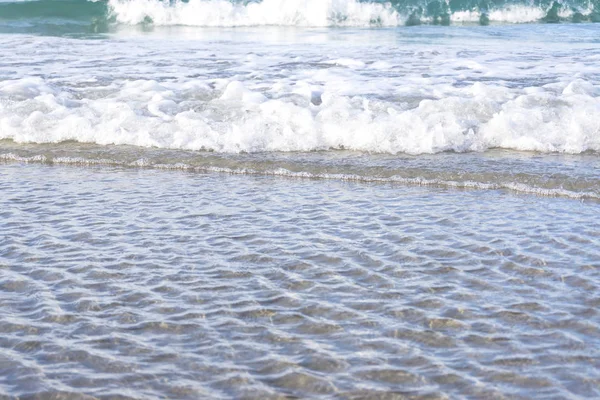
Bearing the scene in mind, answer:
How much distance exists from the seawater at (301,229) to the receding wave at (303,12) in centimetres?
994

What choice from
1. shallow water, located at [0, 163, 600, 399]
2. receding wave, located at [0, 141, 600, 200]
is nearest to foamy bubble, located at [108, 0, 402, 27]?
receding wave, located at [0, 141, 600, 200]

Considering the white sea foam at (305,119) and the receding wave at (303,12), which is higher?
the receding wave at (303,12)

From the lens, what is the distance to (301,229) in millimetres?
5418

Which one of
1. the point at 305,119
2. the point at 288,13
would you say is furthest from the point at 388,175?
the point at 288,13

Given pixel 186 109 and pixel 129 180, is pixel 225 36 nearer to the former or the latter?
pixel 186 109

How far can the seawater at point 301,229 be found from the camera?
3486mm

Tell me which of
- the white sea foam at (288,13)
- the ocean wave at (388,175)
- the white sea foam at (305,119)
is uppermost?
the white sea foam at (288,13)

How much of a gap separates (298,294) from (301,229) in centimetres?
116

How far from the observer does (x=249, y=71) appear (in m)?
12.2

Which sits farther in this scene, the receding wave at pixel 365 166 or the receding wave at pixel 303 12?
the receding wave at pixel 303 12

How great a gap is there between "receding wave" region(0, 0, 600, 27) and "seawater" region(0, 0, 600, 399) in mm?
9935

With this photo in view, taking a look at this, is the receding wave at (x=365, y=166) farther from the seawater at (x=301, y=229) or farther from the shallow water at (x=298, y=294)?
the shallow water at (x=298, y=294)

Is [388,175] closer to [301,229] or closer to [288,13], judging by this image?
[301,229]

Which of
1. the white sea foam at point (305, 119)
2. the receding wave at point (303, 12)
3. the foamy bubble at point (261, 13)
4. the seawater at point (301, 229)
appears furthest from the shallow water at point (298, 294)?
the receding wave at point (303, 12)
